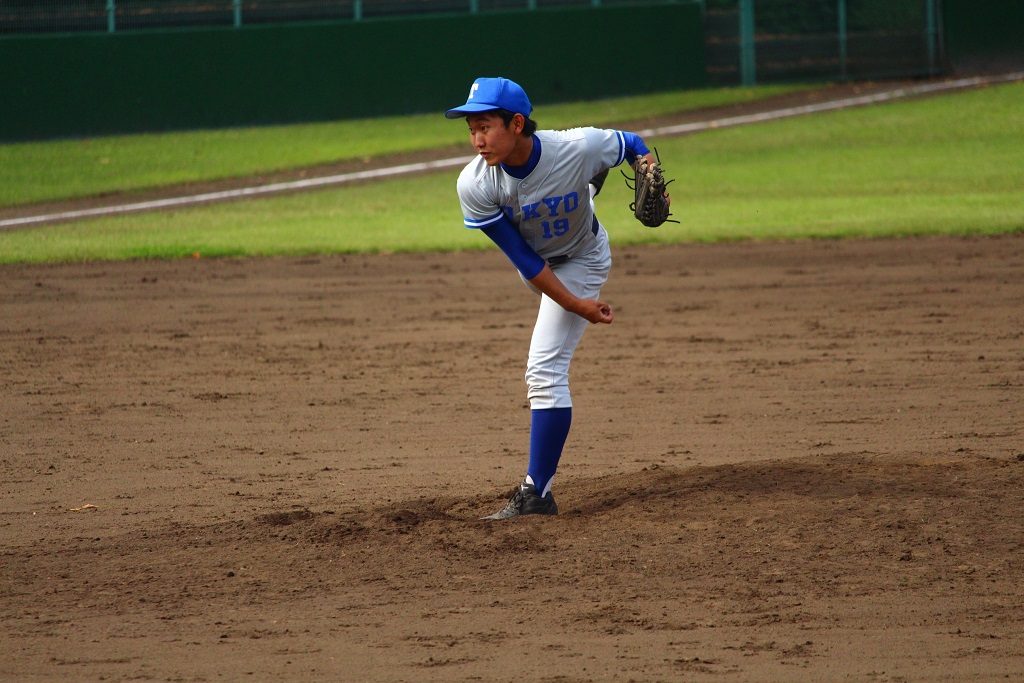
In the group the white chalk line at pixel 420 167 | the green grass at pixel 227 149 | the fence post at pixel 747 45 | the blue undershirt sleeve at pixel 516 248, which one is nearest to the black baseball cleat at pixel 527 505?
the blue undershirt sleeve at pixel 516 248

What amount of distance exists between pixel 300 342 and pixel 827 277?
4.80 metres

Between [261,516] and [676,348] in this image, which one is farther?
[676,348]

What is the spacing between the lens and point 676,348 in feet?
31.1

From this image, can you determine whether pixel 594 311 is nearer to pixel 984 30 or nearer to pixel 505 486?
pixel 505 486

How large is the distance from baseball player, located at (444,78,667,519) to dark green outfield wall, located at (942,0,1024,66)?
2207 cm

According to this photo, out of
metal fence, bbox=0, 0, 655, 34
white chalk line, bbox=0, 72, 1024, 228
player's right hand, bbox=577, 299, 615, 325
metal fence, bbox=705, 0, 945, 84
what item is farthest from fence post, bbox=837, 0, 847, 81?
player's right hand, bbox=577, 299, 615, 325

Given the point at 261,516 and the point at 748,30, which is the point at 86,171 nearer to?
the point at 748,30

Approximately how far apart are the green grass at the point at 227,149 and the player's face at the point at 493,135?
15.0 m

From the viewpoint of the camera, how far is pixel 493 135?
16.2 ft

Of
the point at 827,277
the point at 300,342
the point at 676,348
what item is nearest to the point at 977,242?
the point at 827,277

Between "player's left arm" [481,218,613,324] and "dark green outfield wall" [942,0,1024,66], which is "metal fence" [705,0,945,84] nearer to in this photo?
"dark green outfield wall" [942,0,1024,66]

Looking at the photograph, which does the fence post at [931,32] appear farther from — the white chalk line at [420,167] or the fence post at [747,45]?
the fence post at [747,45]

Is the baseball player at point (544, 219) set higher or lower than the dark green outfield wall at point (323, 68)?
lower

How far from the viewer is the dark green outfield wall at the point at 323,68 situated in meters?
21.8
